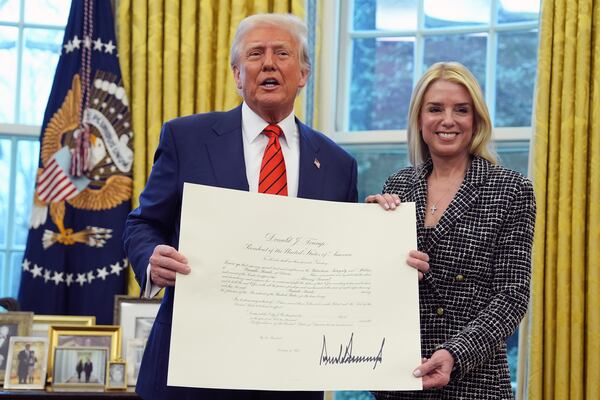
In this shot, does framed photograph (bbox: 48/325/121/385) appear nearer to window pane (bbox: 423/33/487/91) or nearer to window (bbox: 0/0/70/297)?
window (bbox: 0/0/70/297)

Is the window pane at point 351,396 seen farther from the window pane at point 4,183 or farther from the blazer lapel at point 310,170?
the blazer lapel at point 310,170

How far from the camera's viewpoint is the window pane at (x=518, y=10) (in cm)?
397

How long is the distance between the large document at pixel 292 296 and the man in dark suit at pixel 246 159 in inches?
5.5

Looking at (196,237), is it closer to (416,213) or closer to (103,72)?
(416,213)

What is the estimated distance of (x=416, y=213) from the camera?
7.38ft

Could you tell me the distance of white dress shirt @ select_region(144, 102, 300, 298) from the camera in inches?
87.4

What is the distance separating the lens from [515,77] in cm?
400

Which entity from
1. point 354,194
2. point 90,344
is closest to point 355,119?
point 90,344

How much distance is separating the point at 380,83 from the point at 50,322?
1851 mm

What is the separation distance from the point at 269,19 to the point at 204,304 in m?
0.79

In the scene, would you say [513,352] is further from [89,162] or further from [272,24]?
[272,24]

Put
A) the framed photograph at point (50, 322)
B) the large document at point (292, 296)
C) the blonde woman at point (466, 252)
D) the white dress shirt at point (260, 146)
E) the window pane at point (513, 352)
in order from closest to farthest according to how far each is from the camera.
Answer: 1. the large document at point (292, 296)
2. the blonde woman at point (466, 252)
3. the white dress shirt at point (260, 146)
4. the framed photograph at point (50, 322)
5. the window pane at point (513, 352)

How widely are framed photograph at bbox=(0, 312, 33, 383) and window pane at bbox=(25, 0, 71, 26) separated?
1527 mm

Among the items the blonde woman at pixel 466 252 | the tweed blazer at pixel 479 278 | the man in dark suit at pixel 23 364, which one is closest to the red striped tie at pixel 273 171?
the blonde woman at pixel 466 252
